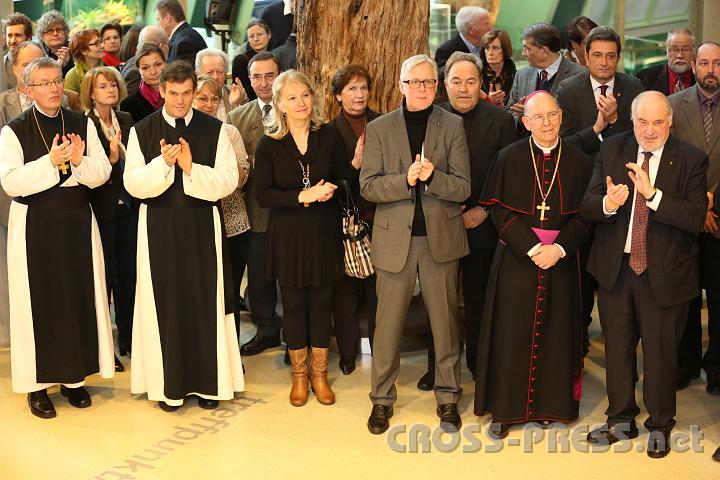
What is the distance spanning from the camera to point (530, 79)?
6.78m

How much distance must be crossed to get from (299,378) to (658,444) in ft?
6.36

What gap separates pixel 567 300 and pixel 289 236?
1500 mm

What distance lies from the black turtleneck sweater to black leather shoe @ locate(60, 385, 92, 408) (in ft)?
6.89

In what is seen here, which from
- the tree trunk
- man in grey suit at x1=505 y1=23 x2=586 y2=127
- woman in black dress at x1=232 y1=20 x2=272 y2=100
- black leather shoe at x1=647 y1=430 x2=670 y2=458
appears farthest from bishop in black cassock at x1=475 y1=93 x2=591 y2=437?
woman in black dress at x1=232 y1=20 x2=272 y2=100

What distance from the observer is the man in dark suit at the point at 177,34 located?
26.8ft

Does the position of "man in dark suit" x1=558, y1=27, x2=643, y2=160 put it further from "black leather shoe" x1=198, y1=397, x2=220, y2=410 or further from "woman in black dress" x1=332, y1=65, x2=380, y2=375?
"black leather shoe" x1=198, y1=397, x2=220, y2=410

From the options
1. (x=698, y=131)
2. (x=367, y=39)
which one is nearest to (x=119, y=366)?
(x=367, y=39)

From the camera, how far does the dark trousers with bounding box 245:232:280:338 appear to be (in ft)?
20.4

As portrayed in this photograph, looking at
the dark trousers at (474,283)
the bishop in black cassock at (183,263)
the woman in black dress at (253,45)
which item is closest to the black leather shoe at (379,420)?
the dark trousers at (474,283)

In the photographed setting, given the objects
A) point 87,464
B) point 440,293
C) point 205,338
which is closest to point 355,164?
point 440,293

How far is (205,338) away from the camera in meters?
5.37

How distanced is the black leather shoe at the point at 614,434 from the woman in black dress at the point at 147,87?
353 centimetres

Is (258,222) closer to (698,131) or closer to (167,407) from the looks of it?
(167,407)

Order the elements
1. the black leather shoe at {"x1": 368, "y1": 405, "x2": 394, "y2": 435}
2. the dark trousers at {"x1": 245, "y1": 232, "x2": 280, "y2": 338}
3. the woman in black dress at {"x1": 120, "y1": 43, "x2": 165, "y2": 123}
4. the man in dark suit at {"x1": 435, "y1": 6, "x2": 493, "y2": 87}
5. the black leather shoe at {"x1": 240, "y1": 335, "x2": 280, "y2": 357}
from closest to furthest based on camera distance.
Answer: the black leather shoe at {"x1": 368, "y1": 405, "x2": 394, "y2": 435}, the dark trousers at {"x1": 245, "y1": 232, "x2": 280, "y2": 338}, the black leather shoe at {"x1": 240, "y1": 335, "x2": 280, "y2": 357}, the woman in black dress at {"x1": 120, "y1": 43, "x2": 165, "y2": 123}, the man in dark suit at {"x1": 435, "y1": 6, "x2": 493, "y2": 87}
